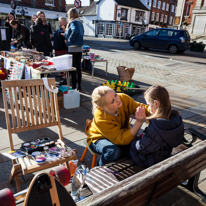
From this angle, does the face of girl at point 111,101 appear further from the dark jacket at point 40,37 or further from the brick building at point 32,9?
the brick building at point 32,9

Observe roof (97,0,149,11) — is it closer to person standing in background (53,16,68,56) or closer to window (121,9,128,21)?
window (121,9,128,21)

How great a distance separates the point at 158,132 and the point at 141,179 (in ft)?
2.20

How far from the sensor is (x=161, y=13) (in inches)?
1886

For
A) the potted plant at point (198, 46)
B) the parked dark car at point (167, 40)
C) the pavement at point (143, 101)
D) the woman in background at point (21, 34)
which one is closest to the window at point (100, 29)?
the potted plant at point (198, 46)

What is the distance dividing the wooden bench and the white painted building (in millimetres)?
38110

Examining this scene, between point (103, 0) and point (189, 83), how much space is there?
37.1 metres

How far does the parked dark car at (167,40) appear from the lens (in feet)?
48.9

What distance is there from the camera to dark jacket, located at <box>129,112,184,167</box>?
191 cm

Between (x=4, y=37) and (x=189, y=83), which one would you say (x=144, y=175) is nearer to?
(x=4, y=37)

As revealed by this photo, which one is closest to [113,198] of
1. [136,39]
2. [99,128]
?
[99,128]

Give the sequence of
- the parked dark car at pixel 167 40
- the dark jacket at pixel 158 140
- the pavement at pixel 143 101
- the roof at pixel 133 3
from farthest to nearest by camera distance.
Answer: the roof at pixel 133 3 < the parked dark car at pixel 167 40 < the pavement at pixel 143 101 < the dark jacket at pixel 158 140

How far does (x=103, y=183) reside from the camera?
1.81 m

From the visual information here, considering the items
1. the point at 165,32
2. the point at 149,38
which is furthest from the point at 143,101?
the point at 149,38


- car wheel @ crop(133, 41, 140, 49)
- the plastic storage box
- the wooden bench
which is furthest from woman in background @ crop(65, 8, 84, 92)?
car wheel @ crop(133, 41, 140, 49)
